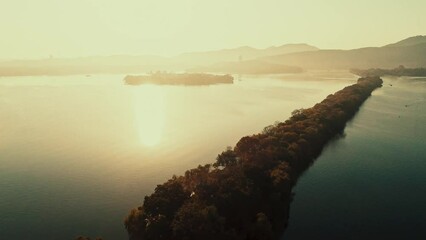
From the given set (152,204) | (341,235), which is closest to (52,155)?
(152,204)

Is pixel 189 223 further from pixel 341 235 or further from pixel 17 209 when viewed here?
pixel 17 209

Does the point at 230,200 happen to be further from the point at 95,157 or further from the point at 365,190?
the point at 95,157

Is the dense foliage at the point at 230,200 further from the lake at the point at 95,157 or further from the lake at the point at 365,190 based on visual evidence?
the lake at the point at 95,157

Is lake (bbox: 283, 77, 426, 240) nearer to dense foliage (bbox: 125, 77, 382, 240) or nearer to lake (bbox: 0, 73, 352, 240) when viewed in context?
lake (bbox: 0, 73, 352, 240)

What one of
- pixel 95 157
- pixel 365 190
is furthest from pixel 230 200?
pixel 95 157

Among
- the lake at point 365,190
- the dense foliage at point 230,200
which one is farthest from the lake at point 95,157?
the dense foliage at point 230,200
